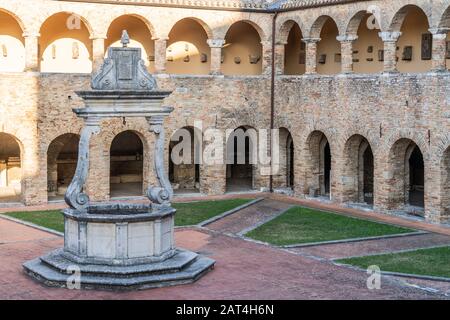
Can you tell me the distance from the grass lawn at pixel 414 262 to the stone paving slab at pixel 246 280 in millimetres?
817

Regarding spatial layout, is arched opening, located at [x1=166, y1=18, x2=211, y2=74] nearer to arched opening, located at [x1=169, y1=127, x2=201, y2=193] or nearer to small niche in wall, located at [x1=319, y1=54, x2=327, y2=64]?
arched opening, located at [x1=169, y1=127, x2=201, y2=193]

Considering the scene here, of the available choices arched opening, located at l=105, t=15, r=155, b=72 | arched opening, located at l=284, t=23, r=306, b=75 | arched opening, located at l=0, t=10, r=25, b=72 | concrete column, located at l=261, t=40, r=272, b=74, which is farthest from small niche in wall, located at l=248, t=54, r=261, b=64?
arched opening, located at l=0, t=10, r=25, b=72

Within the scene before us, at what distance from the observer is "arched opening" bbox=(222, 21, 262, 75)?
110 ft

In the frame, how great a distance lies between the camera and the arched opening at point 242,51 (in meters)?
33.5

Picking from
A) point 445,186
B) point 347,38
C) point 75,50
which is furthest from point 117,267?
point 75,50

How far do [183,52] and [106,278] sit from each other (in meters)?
16.8

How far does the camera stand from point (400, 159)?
27078 millimetres

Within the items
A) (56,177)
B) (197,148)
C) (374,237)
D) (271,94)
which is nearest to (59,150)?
(56,177)

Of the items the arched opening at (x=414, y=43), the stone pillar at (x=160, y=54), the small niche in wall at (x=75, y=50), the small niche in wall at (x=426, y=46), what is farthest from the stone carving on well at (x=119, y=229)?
the small niche in wall at (x=75, y=50)

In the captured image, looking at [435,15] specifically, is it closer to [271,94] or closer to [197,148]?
[271,94]

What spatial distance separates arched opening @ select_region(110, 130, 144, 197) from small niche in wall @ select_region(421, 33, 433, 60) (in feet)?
40.0

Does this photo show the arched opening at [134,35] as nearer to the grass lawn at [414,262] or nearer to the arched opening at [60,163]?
the arched opening at [60,163]

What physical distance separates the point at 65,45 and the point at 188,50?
484cm

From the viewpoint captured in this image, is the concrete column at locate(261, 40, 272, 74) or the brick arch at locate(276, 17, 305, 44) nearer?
the brick arch at locate(276, 17, 305, 44)
